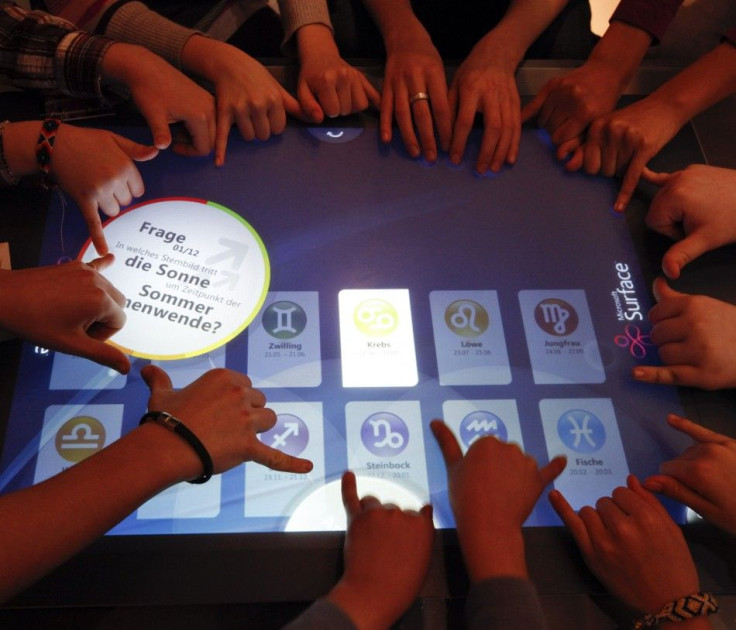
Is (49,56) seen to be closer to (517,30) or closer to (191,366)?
(191,366)

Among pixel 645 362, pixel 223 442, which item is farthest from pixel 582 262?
pixel 223 442

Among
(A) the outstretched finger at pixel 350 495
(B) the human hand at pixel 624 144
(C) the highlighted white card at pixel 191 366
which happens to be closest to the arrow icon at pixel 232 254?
(C) the highlighted white card at pixel 191 366

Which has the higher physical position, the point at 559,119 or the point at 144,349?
the point at 559,119

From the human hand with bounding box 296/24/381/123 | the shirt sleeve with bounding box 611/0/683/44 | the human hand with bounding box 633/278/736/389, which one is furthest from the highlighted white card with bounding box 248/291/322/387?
the shirt sleeve with bounding box 611/0/683/44

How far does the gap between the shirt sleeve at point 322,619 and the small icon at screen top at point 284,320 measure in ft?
1.13

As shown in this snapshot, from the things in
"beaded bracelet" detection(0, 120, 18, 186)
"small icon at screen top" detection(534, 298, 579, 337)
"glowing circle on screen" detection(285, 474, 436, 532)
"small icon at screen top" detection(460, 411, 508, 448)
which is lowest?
"glowing circle on screen" detection(285, 474, 436, 532)

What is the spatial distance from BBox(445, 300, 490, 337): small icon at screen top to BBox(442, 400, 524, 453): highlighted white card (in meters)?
0.11

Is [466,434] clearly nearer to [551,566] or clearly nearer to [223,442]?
[551,566]

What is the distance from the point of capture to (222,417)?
667 mm

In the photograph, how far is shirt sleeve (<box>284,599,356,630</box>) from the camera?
0.60 m

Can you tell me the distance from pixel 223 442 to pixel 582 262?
2.00 ft

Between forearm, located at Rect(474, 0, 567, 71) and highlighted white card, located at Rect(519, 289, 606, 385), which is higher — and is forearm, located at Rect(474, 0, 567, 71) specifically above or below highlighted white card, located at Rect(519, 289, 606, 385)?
above

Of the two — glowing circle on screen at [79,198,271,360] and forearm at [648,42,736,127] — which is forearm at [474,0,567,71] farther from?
glowing circle on screen at [79,198,271,360]

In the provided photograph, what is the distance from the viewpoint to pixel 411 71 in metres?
0.99
